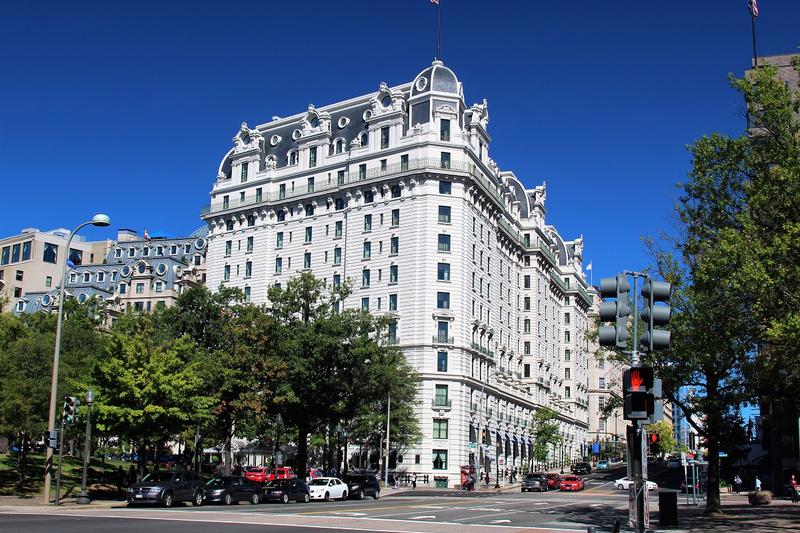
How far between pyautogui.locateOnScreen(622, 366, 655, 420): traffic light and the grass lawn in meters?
31.9

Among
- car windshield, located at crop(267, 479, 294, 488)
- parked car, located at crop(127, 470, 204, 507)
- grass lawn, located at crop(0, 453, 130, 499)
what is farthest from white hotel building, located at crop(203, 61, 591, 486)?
parked car, located at crop(127, 470, 204, 507)

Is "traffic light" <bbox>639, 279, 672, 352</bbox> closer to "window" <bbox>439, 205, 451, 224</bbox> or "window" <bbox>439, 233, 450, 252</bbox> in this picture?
"window" <bbox>439, 233, 450, 252</bbox>

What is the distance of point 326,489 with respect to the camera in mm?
47375

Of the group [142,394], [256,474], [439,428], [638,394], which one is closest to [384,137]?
[439,428]

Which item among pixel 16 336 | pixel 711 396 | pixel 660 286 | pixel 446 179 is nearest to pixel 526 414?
pixel 446 179

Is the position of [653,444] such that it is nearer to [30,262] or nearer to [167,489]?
[167,489]

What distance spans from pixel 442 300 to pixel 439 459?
15.0 m

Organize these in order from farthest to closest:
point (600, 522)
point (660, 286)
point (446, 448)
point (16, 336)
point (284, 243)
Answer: point (284, 243) < point (446, 448) < point (16, 336) < point (600, 522) < point (660, 286)

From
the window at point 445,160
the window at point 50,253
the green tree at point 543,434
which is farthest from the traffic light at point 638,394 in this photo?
the window at point 50,253

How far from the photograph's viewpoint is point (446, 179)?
268 ft

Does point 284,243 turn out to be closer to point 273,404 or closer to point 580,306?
point 273,404

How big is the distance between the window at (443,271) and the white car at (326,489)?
111 ft

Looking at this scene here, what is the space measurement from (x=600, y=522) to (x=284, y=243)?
65100mm

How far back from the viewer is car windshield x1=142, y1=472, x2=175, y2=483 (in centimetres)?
3725
